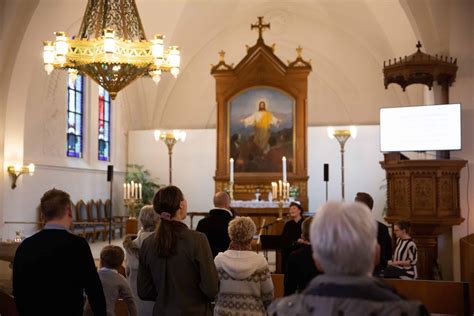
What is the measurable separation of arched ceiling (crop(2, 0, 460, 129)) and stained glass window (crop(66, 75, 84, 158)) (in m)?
2.03

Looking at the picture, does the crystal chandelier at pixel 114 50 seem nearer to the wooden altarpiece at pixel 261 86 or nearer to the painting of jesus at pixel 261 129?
the wooden altarpiece at pixel 261 86

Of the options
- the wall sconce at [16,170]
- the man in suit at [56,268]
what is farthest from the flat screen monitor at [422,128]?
the wall sconce at [16,170]

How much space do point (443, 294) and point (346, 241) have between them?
144 inches

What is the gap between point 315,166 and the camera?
671 inches

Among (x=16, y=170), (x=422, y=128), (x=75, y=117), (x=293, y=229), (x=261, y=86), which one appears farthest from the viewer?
(x=75, y=117)

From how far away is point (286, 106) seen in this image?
16188mm

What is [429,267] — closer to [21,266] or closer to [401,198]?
[401,198]

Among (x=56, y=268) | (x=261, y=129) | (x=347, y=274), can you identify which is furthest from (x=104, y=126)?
(x=347, y=274)

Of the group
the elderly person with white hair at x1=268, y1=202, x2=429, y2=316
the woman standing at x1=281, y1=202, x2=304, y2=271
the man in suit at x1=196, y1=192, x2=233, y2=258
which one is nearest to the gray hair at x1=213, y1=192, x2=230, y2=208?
the man in suit at x1=196, y1=192, x2=233, y2=258

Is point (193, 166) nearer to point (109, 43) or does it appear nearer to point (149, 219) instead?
point (109, 43)

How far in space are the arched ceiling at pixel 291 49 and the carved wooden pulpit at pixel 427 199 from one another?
343 inches

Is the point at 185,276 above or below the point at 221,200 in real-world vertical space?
below

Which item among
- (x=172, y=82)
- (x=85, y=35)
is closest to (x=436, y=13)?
(x=85, y=35)

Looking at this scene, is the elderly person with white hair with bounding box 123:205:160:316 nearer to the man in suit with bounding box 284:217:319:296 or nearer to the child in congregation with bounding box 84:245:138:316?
the child in congregation with bounding box 84:245:138:316
